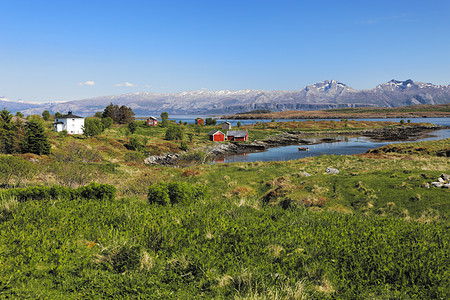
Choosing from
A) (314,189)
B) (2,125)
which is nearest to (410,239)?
(314,189)

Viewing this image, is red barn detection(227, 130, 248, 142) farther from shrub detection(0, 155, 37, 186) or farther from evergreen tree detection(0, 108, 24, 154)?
shrub detection(0, 155, 37, 186)

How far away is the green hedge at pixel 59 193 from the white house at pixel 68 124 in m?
80.9

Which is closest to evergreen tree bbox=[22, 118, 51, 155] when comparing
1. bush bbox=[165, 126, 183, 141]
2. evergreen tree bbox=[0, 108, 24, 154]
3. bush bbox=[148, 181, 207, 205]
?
evergreen tree bbox=[0, 108, 24, 154]

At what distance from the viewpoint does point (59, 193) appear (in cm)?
1165

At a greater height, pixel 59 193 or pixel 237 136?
pixel 59 193

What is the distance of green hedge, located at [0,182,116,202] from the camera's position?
11398 millimetres

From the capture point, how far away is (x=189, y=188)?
1303 cm

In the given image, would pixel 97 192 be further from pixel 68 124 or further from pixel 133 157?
pixel 68 124

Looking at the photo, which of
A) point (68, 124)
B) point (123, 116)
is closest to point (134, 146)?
point (68, 124)

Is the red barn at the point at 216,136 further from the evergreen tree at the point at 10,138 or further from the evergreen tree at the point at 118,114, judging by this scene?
the evergreen tree at the point at 10,138

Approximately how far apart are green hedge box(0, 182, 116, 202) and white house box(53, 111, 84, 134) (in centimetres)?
8095

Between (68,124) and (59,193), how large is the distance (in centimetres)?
8266

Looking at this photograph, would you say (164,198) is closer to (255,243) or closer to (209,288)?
(255,243)

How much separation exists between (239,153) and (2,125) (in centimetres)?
5919
